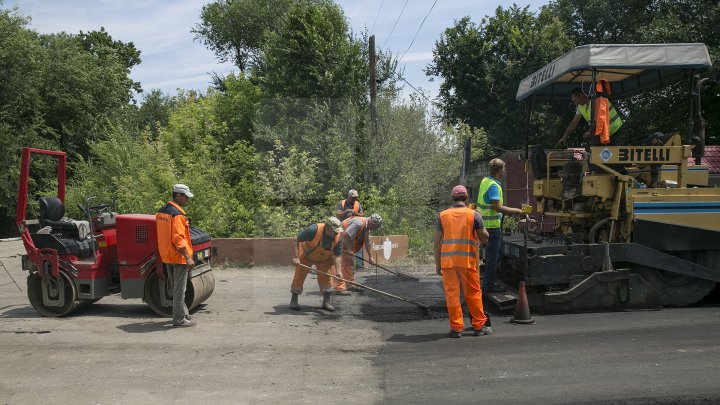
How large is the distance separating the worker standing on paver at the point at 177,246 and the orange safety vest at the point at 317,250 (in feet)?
5.53

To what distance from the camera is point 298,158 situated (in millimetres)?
17078

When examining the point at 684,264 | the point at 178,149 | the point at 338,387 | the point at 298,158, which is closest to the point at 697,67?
the point at 684,264

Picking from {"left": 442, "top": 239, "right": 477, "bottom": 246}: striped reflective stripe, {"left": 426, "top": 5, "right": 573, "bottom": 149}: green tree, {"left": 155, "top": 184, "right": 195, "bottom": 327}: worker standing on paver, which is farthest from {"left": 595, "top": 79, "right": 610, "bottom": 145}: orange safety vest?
{"left": 426, "top": 5, "right": 573, "bottom": 149}: green tree

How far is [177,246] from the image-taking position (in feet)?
25.5

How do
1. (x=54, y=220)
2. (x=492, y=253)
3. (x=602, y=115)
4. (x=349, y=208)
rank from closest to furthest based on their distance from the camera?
1. (x=602, y=115)
2. (x=492, y=253)
3. (x=54, y=220)
4. (x=349, y=208)

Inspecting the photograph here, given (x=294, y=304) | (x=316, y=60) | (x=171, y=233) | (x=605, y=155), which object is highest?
(x=316, y=60)

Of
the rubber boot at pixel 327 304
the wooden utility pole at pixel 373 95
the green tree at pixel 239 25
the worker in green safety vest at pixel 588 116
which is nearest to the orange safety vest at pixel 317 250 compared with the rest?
the rubber boot at pixel 327 304

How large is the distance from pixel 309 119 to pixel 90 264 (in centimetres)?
1142

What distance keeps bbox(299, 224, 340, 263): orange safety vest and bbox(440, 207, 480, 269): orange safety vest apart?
2185 millimetres

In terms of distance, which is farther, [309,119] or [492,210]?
[309,119]

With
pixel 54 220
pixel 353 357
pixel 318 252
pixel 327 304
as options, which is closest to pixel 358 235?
pixel 318 252

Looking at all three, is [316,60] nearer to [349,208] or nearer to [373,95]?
[373,95]

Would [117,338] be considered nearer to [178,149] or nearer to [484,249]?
[484,249]

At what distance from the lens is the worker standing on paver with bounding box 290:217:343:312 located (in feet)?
29.3
